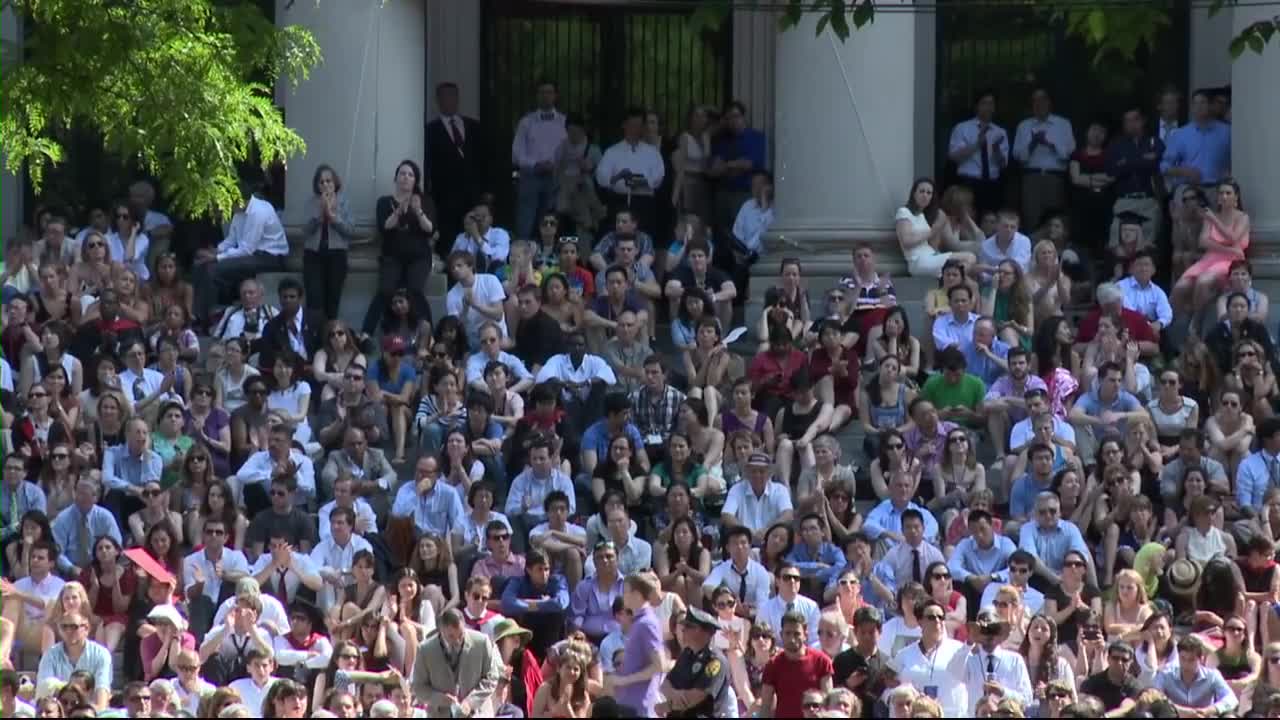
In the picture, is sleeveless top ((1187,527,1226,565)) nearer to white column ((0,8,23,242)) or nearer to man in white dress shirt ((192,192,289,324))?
man in white dress shirt ((192,192,289,324))

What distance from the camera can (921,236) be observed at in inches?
924

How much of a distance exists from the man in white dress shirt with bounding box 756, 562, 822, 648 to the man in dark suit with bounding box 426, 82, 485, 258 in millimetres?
8270

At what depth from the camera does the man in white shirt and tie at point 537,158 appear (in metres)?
25.7

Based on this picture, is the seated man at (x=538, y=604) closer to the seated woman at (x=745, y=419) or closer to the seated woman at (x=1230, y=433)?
the seated woman at (x=745, y=419)

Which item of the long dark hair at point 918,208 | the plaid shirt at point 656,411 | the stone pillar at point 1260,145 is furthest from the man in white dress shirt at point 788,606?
the stone pillar at point 1260,145

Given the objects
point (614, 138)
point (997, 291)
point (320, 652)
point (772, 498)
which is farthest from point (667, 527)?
point (614, 138)

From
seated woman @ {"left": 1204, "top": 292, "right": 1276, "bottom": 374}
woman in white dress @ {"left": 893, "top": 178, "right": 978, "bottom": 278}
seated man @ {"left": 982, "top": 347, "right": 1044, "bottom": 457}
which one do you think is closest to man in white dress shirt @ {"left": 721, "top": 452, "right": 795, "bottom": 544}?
seated man @ {"left": 982, "top": 347, "right": 1044, "bottom": 457}

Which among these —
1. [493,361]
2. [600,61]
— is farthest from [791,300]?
[600,61]

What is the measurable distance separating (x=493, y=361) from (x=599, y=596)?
3.25 meters

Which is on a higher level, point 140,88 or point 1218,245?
point 140,88

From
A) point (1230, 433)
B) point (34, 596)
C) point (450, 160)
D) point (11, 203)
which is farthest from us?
point (11, 203)

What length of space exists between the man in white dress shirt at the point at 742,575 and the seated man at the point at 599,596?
0.60 meters

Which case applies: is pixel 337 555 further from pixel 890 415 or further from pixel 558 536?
pixel 890 415

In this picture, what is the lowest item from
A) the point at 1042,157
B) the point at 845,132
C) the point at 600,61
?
the point at 1042,157
